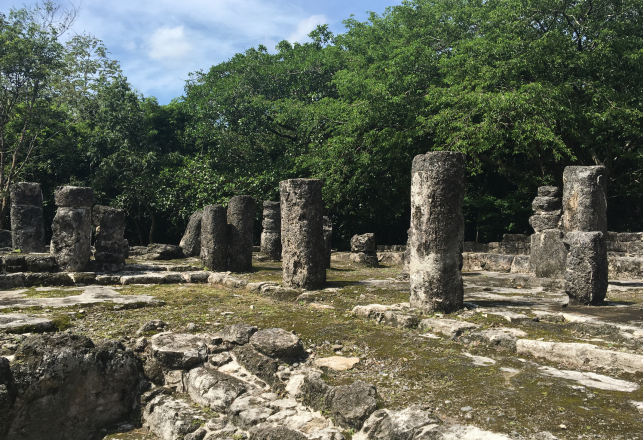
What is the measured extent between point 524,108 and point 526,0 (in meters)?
5.25

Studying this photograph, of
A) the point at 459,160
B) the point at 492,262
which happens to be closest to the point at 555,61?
the point at 492,262

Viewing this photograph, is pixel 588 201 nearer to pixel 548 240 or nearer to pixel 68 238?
pixel 548 240

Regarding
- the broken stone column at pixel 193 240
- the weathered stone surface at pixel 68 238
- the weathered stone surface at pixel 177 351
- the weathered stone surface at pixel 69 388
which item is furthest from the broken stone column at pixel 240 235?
the weathered stone surface at pixel 69 388

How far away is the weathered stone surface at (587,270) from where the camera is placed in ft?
27.9

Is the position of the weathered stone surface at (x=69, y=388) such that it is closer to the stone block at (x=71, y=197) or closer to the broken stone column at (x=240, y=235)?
the stone block at (x=71, y=197)

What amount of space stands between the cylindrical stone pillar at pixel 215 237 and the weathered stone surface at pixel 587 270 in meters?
8.87

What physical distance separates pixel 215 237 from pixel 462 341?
29.4 feet

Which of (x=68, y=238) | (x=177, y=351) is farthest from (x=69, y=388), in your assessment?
(x=68, y=238)

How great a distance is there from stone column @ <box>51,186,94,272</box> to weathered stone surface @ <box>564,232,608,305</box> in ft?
36.8

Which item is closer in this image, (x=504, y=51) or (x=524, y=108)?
(x=524, y=108)

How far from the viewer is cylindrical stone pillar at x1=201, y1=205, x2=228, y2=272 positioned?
14.1m

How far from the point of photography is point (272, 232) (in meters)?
18.6

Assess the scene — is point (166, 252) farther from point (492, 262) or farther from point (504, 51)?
point (504, 51)

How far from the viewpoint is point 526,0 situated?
62.6 ft
